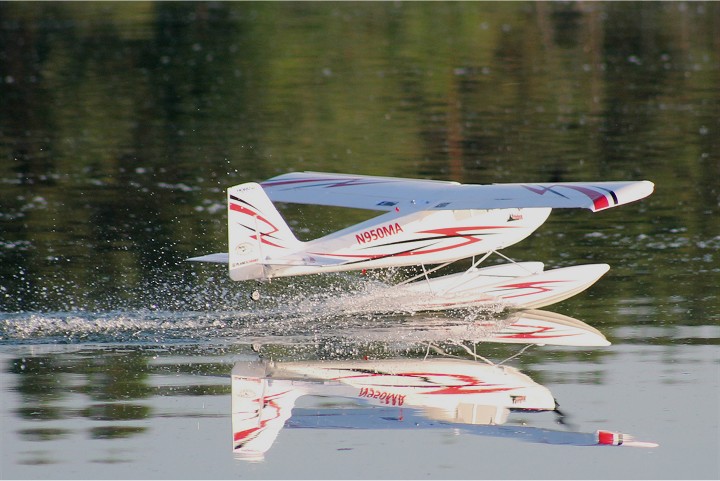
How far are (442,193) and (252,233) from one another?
2.43m

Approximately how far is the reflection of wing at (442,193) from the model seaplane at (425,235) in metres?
0.01

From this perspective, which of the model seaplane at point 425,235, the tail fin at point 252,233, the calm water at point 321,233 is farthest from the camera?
the model seaplane at point 425,235

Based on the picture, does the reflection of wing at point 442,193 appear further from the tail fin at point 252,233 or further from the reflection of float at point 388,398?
the reflection of float at point 388,398

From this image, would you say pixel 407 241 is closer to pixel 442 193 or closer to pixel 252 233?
pixel 442 193

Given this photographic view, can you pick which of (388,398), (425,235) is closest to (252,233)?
(425,235)

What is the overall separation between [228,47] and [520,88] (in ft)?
41.0

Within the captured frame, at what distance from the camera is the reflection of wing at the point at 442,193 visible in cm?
1378

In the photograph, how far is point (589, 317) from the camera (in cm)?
1451

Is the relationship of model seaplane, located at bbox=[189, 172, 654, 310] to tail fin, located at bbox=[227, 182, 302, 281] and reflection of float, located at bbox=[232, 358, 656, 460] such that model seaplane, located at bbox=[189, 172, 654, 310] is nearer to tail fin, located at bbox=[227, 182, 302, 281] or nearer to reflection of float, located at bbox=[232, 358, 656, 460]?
tail fin, located at bbox=[227, 182, 302, 281]

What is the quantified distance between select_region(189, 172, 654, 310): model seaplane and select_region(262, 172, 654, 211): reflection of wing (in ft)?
0.04

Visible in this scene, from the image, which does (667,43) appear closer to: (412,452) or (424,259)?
(424,259)

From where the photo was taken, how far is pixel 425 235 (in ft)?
48.4

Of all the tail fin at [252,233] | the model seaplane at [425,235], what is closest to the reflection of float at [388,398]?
the tail fin at [252,233]

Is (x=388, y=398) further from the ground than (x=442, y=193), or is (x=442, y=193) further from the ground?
(x=442, y=193)
